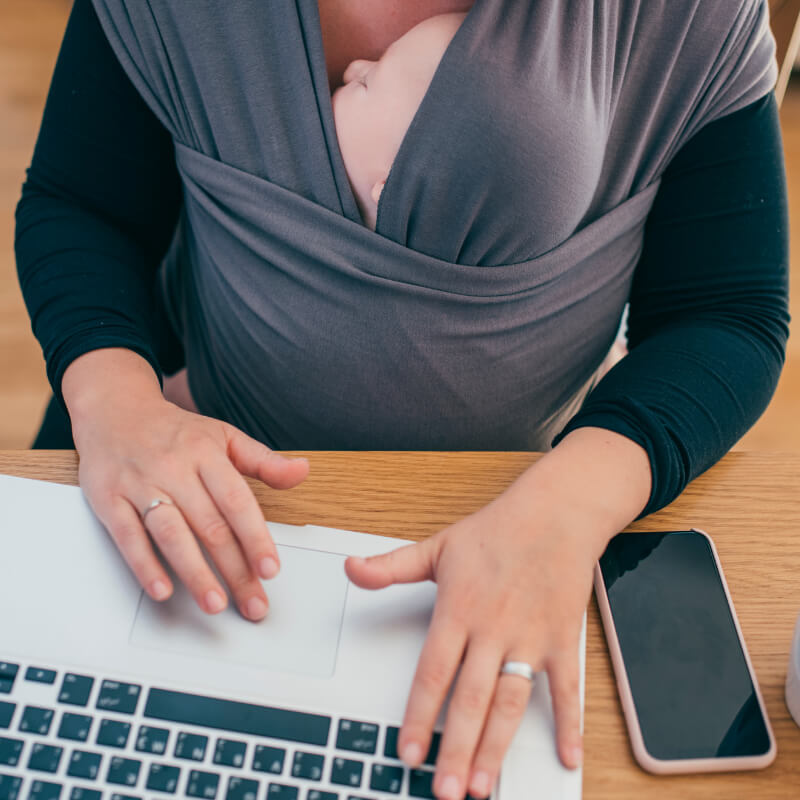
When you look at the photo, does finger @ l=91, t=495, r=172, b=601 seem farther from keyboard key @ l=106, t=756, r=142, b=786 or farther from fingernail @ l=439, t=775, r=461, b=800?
fingernail @ l=439, t=775, r=461, b=800

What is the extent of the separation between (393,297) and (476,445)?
0.63ft

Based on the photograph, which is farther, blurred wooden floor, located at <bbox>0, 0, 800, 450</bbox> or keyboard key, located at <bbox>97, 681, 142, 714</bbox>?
blurred wooden floor, located at <bbox>0, 0, 800, 450</bbox>

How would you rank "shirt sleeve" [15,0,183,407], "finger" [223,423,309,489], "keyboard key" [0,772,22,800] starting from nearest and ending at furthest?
"keyboard key" [0,772,22,800] → "finger" [223,423,309,489] → "shirt sleeve" [15,0,183,407]

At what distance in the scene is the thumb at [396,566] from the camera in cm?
42

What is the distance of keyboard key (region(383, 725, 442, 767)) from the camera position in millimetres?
391

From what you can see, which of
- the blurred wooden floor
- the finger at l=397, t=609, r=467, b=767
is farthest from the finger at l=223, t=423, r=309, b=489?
the blurred wooden floor

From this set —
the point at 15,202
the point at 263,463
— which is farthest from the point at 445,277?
the point at 15,202

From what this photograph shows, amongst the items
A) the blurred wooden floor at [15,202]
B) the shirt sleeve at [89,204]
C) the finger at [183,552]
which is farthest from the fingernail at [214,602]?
the blurred wooden floor at [15,202]

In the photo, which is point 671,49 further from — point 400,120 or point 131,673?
point 131,673

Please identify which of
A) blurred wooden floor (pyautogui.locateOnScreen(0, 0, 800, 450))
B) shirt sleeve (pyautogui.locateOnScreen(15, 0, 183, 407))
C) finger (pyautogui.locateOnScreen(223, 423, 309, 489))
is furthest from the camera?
blurred wooden floor (pyautogui.locateOnScreen(0, 0, 800, 450))

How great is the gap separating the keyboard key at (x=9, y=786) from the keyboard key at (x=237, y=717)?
67 millimetres

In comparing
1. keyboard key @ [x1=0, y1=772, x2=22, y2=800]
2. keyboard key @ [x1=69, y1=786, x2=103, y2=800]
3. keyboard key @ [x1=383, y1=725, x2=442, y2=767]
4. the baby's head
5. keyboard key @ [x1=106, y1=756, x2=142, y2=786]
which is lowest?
keyboard key @ [x1=0, y1=772, x2=22, y2=800]

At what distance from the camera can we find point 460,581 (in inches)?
17.0

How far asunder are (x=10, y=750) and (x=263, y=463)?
21 cm
